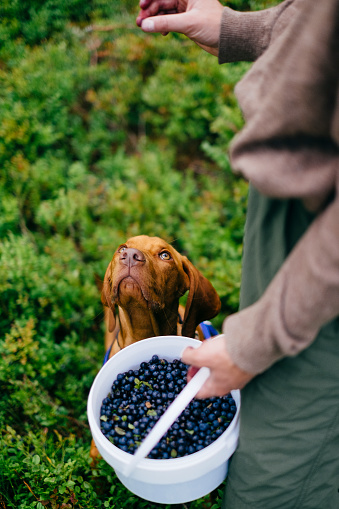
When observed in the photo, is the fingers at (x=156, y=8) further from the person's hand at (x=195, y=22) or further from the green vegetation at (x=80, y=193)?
the green vegetation at (x=80, y=193)

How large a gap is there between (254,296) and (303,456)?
0.68 m

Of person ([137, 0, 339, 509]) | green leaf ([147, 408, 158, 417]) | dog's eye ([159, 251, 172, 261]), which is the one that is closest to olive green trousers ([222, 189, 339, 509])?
person ([137, 0, 339, 509])

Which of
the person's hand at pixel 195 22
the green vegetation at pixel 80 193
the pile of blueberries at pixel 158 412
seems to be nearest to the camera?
the pile of blueberries at pixel 158 412

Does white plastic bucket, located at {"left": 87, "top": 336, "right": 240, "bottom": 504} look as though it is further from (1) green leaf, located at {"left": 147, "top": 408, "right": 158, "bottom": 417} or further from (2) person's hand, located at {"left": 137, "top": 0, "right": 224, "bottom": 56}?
(2) person's hand, located at {"left": 137, "top": 0, "right": 224, "bottom": 56}

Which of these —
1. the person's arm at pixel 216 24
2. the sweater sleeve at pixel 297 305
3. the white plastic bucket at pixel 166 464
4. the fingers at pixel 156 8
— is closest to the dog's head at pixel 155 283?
the white plastic bucket at pixel 166 464

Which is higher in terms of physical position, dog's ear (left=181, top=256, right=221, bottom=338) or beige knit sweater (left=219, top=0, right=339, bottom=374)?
beige knit sweater (left=219, top=0, right=339, bottom=374)

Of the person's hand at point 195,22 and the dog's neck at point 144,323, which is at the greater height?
the person's hand at point 195,22

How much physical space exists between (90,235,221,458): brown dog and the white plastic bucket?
32cm

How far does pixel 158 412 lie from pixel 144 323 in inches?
25.4

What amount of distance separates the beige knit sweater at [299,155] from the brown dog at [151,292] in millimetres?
949

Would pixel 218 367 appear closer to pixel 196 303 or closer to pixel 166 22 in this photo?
pixel 196 303

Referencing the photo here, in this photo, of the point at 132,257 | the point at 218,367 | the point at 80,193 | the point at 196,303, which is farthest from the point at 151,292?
the point at 80,193

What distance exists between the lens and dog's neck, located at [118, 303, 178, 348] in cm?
218

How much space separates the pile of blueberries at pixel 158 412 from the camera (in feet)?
5.11
